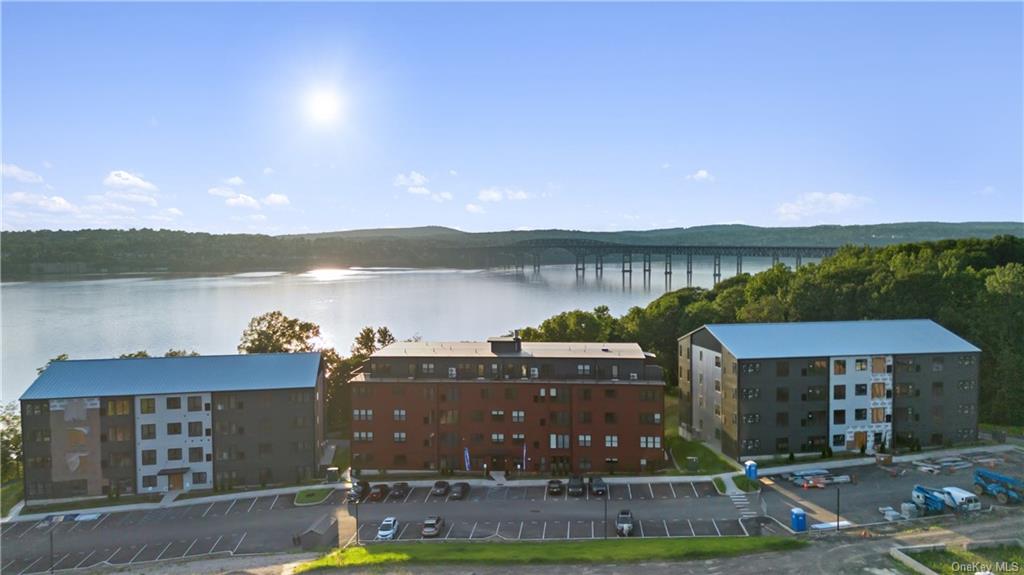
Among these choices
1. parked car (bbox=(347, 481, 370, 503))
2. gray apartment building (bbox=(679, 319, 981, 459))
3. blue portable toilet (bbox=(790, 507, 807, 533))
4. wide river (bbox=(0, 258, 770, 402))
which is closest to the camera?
blue portable toilet (bbox=(790, 507, 807, 533))

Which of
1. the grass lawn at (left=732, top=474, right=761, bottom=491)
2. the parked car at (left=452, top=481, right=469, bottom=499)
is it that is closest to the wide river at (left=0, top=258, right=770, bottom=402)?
the parked car at (left=452, top=481, right=469, bottom=499)

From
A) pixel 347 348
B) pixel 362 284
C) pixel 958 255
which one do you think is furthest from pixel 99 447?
pixel 362 284

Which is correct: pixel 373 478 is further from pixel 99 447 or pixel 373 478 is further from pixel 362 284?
pixel 362 284

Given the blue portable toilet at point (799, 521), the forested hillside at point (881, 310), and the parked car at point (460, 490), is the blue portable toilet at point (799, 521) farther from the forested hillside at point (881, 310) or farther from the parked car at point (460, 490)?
the forested hillside at point (881, 310)

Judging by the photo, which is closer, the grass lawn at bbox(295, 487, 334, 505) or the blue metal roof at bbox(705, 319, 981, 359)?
the grass lawn at bbox(295, 487, 334, 505)

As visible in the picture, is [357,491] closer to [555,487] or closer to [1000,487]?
[555,487]

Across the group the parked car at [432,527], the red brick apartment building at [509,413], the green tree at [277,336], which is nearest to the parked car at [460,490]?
the red brick apartment building at [509,413]

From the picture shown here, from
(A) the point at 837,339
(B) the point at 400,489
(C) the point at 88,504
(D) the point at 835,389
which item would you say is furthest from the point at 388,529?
(A) the point at 837,339

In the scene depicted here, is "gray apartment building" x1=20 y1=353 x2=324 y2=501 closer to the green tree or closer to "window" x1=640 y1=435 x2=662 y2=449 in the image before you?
the green tree
